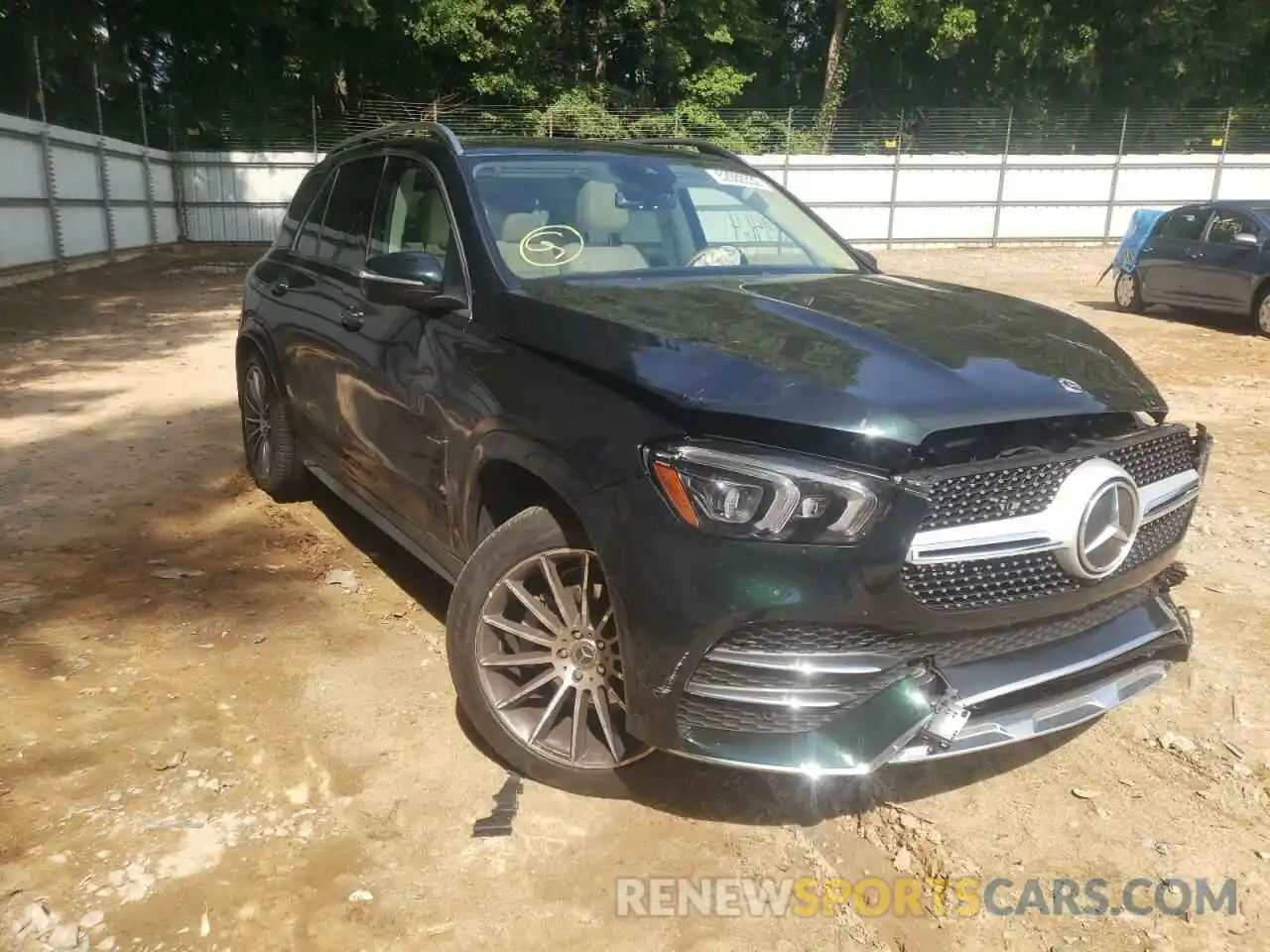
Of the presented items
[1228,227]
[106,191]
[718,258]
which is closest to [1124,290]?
[1228,227]

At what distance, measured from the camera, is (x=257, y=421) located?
547 cm

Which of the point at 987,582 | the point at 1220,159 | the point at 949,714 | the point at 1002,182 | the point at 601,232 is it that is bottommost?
the point at 949,714

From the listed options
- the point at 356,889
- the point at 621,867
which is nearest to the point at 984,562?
the point at 621,867

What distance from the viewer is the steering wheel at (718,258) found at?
3685 millimetres

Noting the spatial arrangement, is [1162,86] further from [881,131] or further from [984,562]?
[984,562]

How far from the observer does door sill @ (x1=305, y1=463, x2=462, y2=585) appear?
3473mm

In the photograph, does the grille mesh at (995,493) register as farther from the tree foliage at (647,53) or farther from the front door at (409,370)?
the tree foliage at (647,53)

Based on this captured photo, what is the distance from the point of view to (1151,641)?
2.82 metres

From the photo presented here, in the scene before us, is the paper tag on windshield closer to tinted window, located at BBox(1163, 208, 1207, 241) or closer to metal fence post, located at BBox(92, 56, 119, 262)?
tinted window, located at BBox(1163, 208, 1207, 241)

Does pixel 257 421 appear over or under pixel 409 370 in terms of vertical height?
under

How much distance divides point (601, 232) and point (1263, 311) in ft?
37.5

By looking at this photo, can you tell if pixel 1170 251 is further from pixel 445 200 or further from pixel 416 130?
pixel 445 200

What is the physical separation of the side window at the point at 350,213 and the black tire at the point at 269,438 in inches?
34.1

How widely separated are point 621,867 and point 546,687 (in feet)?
1.79
